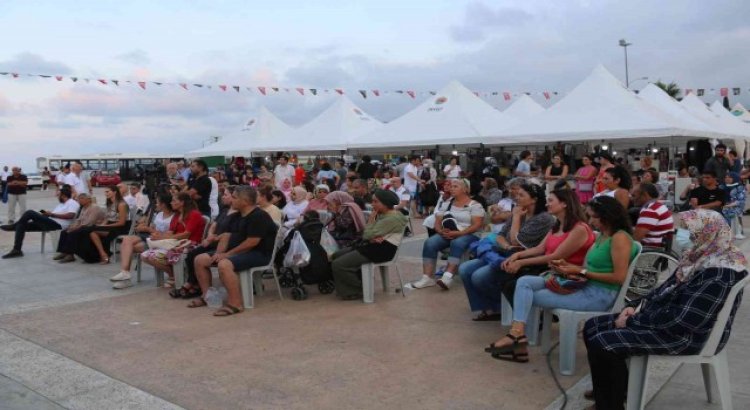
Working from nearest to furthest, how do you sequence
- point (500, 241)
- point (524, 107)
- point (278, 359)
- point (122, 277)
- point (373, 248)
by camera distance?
point (278, 359)
point (500, 241)
point (373, 248)
point (122, 277)
point (524, 107)

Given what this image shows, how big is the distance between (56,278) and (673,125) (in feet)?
41.2

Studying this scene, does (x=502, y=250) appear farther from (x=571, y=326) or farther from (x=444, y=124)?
Result: (x=444, y=124)

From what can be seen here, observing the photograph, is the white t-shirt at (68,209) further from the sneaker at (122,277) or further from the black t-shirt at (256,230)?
the black t-shirt at (256,230)

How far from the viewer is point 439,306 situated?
19.7 ft

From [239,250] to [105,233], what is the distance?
13.6 ft

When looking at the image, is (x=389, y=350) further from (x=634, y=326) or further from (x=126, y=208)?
(x=126, y=208)

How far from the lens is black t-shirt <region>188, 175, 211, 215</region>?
8531mm

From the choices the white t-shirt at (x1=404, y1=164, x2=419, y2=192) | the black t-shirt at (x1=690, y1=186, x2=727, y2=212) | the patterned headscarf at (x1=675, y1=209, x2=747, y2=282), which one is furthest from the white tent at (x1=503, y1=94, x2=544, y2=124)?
the patterned headscarf at (x1=675, y1=209, x2=747, y2=282)

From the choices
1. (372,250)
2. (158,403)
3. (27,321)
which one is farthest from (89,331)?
(372,250)

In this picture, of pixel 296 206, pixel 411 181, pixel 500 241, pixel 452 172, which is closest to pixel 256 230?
pixel 296 206

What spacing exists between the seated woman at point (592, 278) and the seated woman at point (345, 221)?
262 centimetres

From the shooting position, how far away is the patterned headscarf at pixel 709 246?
2961 mm

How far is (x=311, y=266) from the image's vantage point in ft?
21.3

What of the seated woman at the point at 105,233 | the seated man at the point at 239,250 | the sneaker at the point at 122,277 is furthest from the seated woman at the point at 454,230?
the seated woman at the point at 105,233
